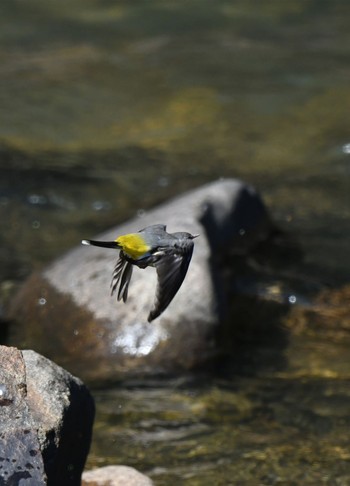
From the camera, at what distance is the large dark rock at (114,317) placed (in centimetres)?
→ 538

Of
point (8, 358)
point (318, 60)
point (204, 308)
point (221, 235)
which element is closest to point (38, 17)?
point (318, 60)

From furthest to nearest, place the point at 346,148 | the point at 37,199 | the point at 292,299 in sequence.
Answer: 1. the point at 346,148
2. the point at 37,199
3. the point at 292,299

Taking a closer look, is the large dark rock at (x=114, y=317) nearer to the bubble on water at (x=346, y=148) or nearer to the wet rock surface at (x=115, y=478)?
the wet rock surface at (x=115, y=478)

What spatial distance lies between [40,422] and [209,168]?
18.8 feet

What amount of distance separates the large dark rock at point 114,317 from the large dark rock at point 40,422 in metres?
2.02

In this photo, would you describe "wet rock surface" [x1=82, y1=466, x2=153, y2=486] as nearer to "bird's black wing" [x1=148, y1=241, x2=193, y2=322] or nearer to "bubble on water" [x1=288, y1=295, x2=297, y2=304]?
"bird's black wing" [x1=148, y1=241, x2=193, y2=322]

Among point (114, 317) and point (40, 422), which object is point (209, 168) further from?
point (40, 422)

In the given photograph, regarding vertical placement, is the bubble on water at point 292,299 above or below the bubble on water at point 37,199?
above

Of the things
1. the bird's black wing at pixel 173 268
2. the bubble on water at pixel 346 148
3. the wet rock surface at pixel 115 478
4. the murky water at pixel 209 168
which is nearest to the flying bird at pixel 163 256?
the bird's black wing at pixel 173 268

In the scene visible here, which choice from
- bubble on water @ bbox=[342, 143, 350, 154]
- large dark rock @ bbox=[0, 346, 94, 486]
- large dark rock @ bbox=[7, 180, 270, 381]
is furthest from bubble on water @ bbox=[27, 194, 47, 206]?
large dark rock @ bbox=[0, 346, 94, 486]

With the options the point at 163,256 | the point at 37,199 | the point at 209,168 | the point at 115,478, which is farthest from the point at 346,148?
the point at 163,256

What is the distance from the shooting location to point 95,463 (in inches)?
176

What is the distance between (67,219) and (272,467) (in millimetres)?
3456

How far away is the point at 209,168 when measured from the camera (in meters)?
8.55
